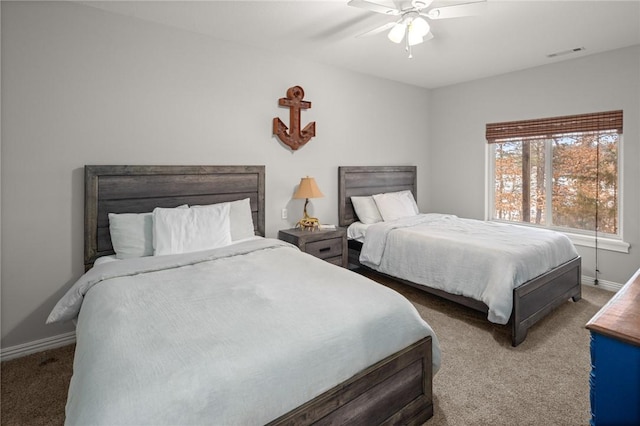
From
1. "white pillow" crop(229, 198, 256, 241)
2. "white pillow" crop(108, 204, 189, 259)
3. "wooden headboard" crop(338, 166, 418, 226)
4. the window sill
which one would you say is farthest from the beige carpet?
"white pillow" crop(108, 204, 189, 259)

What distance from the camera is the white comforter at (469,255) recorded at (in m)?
2.50

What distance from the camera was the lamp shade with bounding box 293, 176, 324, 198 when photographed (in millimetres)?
3426

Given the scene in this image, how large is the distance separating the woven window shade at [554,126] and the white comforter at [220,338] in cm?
336

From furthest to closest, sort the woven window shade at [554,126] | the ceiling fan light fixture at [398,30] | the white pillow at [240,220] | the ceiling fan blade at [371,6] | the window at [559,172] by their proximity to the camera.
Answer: the window at [559,172], the woven window shade at [554,126], the white pillow at [240,220], the ceiling fan light fixture at [398,30], the ceiling fan blade at [371,6]

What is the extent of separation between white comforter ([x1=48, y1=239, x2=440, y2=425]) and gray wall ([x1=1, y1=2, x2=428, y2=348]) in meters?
0.73

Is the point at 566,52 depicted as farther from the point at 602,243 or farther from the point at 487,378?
the point at 487,378

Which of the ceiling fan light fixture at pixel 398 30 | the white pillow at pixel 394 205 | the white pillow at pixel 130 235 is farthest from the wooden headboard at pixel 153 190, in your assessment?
the ceiling fan light fixture at pixel 398 30

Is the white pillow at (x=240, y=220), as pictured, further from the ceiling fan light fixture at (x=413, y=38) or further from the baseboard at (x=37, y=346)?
the ceiling fan light fixture at (x=413, y=38)

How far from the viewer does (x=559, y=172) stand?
3.97 meters

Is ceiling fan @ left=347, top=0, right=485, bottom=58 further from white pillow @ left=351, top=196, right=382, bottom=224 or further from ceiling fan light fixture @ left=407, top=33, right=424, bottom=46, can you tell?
white pillow @ left=351, top=196, right=382, bottom=224

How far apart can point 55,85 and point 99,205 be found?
0.88 metres

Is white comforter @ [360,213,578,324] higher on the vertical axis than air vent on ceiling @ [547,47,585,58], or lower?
lower

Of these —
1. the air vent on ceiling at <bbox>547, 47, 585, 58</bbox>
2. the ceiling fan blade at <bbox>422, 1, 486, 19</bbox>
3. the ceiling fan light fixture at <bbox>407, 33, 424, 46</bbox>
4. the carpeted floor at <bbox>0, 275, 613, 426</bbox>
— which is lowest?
the carpeted floor at <bbox>0, 275, 613, 426</bbox>

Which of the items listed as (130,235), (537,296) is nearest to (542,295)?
(537,296)
